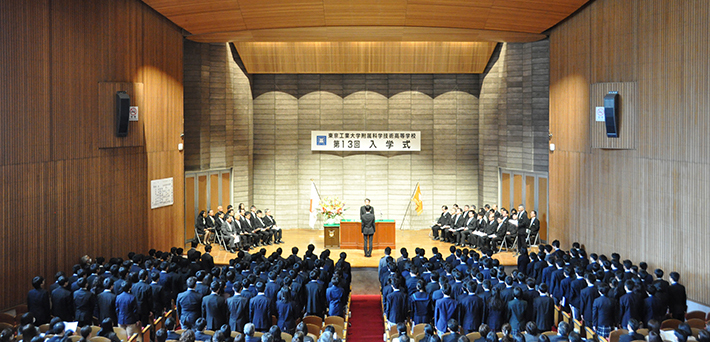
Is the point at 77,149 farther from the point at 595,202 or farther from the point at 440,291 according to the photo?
the point at 595,202

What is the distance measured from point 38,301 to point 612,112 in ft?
36.4

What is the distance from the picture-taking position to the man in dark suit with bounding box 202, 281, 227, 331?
26.2 feet

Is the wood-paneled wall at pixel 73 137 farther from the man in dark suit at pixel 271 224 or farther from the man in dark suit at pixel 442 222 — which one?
the man in dark suit at pixel 442 222

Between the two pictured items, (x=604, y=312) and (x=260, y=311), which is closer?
(x=260, y=311)

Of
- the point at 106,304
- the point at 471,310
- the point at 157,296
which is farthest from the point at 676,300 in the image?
the point at 106,304

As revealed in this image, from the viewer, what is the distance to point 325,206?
Answer: 16.6 metres

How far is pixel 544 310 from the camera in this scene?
816 centimetres

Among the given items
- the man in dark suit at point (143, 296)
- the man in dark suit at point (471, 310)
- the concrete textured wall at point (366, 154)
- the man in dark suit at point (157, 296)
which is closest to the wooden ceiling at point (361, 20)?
the concrete textured wall at point (366, 154)

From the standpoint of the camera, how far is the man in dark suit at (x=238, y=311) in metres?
8.02

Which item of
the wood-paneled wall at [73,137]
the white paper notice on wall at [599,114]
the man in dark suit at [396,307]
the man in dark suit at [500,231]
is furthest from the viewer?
the man in dark suit at [500,231]

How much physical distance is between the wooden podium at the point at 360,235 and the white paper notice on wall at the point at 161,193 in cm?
479

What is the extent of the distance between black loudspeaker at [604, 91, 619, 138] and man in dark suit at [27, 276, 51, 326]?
35.8 feet

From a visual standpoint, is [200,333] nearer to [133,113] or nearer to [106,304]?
[106,304]

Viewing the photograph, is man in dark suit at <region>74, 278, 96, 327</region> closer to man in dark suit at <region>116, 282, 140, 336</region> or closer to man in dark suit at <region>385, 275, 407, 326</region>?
man in dark suit at <region>116, 282, 140, 336</region>
